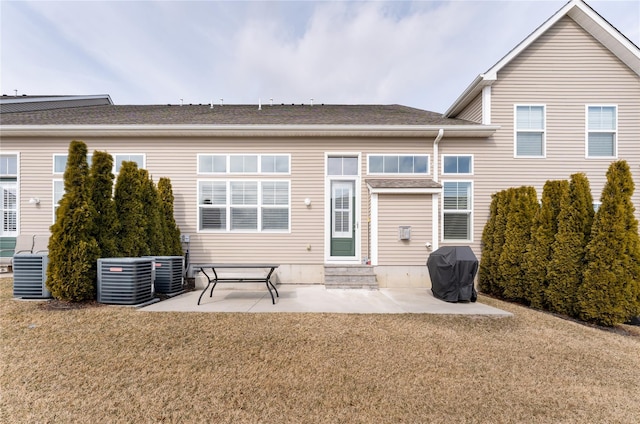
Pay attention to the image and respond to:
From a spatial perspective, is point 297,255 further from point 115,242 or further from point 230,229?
point 115,242

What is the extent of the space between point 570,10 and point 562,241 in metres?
6.50

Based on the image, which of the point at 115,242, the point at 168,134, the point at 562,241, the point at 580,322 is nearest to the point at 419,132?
the point at 562,241

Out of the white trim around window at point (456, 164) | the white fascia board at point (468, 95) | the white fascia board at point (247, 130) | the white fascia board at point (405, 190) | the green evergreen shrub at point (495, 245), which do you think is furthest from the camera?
the white trim around window at point (456, 164)

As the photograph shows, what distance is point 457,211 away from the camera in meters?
7.53

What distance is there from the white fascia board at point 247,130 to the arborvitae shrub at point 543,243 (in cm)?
245

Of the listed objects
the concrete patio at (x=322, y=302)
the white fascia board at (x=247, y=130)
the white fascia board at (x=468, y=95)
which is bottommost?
the concrete patio at (x=322, y=302)

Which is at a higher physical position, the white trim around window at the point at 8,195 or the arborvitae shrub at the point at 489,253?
the white trim around window at the point at 8,195

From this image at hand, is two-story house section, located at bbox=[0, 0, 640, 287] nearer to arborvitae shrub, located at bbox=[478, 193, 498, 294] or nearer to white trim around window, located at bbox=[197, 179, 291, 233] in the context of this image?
white trim around window, located at bbox=[197, 179, 291, 233]

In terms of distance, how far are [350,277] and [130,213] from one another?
5.07m

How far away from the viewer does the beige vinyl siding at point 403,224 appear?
6.96 metres

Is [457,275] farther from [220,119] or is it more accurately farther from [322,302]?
[220,119]

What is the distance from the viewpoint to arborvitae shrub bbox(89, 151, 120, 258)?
5.14 meters

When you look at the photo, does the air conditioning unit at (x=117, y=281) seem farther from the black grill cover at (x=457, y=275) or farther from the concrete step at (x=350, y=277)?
the black grill cover at (x=457, y=275)

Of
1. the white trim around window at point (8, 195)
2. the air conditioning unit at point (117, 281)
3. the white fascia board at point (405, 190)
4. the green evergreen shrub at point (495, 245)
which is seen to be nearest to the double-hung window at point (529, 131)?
the green evergreen shrub at point (495, 245)
